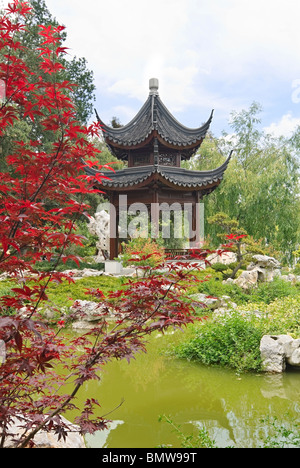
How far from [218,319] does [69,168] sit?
3724mm

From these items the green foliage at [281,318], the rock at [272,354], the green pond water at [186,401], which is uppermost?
the green foliage at [281,318]

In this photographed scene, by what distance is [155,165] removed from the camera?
1314cm

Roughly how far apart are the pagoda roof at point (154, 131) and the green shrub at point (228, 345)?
9.30 meters

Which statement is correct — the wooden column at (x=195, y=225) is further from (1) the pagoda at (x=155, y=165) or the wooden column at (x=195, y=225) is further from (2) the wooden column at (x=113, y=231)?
(2) the wooden column at (x=113, y=231)

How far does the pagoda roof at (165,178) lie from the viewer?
12.6 m

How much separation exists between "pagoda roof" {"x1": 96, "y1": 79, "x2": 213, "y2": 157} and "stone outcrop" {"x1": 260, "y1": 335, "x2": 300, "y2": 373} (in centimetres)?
971

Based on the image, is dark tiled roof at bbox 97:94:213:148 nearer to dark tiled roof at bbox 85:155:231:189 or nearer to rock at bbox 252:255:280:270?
dark tiled roof at bbox 85:155:231:189

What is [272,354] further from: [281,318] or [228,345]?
[281,318]

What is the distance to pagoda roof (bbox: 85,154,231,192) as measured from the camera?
12594 mm

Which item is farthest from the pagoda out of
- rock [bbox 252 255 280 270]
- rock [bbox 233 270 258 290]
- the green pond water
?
the green pond water

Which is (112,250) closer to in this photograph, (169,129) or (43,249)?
(169,129)

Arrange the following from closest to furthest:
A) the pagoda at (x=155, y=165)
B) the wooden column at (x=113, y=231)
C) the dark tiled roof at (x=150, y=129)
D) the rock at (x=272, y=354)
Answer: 1. the rock at (x=272, y=354)
2. the pagoda at (x=155, y=165)
3. the wooden column at (x=113, y=231)
4. the dark tiled roof at (x=150, y=129)

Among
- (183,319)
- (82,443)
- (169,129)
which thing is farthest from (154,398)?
(169,129)

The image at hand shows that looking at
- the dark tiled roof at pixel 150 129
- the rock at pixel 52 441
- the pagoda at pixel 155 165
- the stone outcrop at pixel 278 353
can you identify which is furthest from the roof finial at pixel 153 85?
the rock at pixel 52 441
